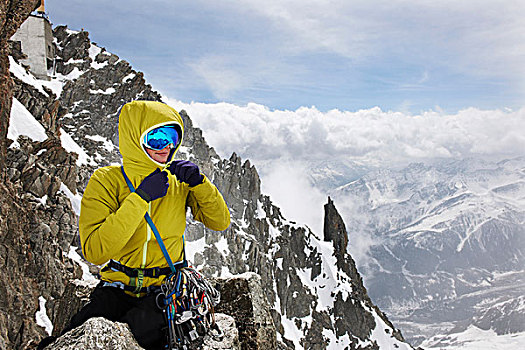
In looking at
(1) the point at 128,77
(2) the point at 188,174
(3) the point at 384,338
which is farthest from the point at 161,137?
(3) the point at 384,338

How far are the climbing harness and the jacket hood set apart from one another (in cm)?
23

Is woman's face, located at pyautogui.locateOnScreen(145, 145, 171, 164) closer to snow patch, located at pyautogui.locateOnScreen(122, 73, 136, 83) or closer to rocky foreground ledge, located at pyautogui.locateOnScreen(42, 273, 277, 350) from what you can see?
rocky foreground ledge, located at pyautogui.locateOnScreen(42, 273, 277, 350)

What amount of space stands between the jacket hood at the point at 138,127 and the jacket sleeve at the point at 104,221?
0.50 m

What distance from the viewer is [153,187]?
506 centimetres

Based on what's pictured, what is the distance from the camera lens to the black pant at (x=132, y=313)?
4.82 meters

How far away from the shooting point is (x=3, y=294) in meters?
27.1

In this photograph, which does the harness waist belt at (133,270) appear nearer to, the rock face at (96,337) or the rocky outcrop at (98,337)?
the rocky outcrop at (98,337)

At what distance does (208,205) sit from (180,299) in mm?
1511

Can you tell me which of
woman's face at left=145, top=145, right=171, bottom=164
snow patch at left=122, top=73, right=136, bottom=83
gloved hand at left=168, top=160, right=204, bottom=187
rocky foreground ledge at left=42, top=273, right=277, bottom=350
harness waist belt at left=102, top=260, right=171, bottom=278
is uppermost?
snow patch at left=122, top=73, right=136, bottom=83

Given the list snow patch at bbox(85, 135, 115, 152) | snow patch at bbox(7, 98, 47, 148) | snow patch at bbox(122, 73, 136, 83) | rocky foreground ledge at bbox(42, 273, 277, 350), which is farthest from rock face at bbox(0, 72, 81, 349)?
snow patch at bbox(122, 73, 136, 83)

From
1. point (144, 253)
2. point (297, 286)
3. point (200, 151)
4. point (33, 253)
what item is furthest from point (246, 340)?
point (297, 286)

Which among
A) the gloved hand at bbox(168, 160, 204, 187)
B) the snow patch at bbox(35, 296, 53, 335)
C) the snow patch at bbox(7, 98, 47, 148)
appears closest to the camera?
the gloved hand at bbox(168, 160, 204, 187)

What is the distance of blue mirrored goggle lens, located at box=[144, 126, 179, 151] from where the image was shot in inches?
206

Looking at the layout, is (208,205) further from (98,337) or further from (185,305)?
(98,337)
